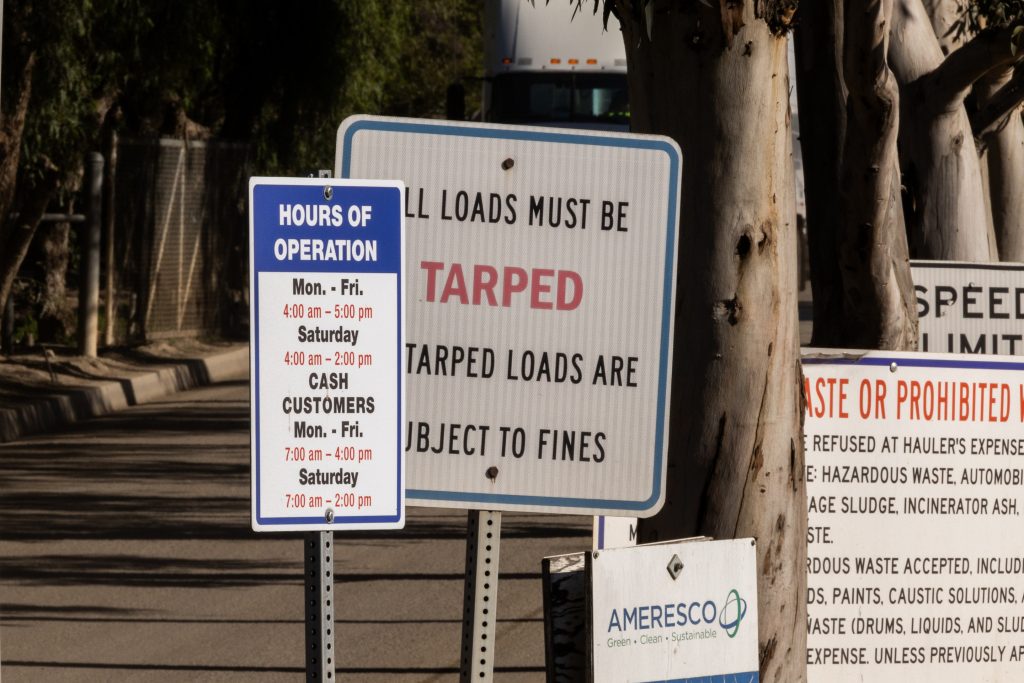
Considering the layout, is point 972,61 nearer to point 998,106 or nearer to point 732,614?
point 998,106

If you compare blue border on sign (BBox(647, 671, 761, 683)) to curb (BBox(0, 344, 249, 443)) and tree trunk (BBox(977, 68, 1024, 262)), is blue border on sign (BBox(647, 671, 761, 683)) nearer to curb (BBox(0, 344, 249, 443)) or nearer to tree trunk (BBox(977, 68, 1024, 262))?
tree trunk (BBox(977, 68, 1024, 262))

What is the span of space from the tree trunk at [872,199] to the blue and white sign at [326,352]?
3.50 metres

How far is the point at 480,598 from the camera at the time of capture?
373cm

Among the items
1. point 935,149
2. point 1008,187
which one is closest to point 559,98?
point 1008,187

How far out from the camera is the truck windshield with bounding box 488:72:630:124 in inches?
808

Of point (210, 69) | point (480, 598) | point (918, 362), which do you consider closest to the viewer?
point (480, 598)

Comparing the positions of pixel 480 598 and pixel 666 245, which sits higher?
pixel 666 245

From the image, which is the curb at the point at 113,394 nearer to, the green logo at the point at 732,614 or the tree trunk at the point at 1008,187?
the tree trunk at the point at 1008,187

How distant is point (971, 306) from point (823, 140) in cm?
115

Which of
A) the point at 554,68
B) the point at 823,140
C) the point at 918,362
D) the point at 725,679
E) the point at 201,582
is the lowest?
the point at 201,582

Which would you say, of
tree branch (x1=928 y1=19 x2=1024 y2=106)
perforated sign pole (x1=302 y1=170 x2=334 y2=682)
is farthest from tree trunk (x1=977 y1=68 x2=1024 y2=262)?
perforated sign pole (x1=302 y1=170 x2=334 y2=682)

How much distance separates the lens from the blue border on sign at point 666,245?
3.70 meters

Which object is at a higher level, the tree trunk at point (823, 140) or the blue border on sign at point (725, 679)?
the tree trunk at point (823, 140)

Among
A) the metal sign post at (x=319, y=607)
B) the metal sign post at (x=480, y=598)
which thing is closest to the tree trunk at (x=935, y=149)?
the metal sign post at (x=480, y=598)
